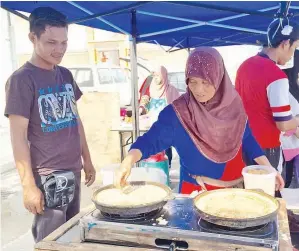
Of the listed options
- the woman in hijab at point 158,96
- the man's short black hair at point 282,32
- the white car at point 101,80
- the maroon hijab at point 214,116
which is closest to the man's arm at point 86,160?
the maroon hijab at point 214,116

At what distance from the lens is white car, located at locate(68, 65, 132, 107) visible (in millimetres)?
9234

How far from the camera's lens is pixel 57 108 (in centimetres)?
188

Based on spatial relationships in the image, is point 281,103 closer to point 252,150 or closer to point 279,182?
point 252,150

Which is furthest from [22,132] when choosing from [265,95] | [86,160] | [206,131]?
[265,95]

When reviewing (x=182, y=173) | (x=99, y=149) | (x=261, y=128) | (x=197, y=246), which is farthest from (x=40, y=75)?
(x=99, y=149)

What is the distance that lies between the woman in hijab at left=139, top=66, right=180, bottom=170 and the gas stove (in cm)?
371

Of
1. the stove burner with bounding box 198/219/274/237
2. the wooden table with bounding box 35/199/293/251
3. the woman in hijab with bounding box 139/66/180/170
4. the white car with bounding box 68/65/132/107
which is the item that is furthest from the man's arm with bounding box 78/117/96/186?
the white car with bounding box 68/65/132/107

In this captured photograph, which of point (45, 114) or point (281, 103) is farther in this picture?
point (281, 103)

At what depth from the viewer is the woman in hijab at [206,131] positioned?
1.64m

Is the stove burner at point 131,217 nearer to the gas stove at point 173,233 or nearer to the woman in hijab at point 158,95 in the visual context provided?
the gas stove at point 173,233

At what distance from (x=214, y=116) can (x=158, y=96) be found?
3.36 metres

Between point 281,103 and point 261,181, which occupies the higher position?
point 281,103

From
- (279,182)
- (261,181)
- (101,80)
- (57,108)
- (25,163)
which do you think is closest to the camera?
(261,181)

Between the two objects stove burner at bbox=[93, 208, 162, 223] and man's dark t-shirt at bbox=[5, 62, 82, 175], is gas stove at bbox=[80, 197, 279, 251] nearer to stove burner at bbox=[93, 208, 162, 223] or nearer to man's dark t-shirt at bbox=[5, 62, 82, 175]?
stove burner at bbox=[93, 208, 162, 223]
